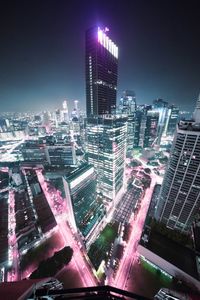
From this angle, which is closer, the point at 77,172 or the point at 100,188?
the point at 77,172

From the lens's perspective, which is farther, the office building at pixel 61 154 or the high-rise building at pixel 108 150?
the office building at pixel 61 154

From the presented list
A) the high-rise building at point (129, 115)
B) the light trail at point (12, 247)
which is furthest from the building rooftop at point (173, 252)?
the high-rise building at point (129, 115)

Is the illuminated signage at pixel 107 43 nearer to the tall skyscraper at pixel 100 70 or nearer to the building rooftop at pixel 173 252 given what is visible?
the tall skyscraper at pixel 100 70

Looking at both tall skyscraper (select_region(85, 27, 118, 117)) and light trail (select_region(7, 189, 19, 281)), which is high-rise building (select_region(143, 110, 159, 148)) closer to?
tall skyscraper (select_region(85, 27, 118, 117))

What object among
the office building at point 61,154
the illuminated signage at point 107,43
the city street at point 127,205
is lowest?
the city street at point 127,205

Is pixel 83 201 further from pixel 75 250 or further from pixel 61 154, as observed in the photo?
pixel 61 154

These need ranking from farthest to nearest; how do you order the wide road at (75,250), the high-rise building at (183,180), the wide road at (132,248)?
the wide road at (75,250) → the wide road at (132,248) → the high-rise building at (183,180)

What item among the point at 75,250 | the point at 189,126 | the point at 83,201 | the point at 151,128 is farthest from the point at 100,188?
the point at 151,128
